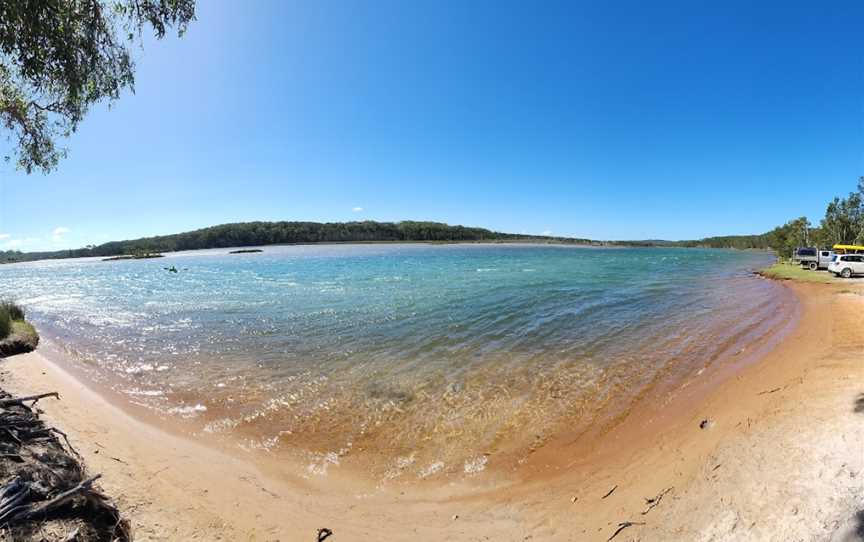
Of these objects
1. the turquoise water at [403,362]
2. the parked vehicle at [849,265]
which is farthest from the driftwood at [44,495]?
the parked vehicle at [849,265]

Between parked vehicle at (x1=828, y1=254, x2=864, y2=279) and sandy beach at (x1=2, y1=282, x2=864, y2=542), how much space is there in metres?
30.0

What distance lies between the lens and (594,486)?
571 cm

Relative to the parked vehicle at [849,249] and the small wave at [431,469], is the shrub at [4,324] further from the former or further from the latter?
the parked vehicle at [849,249]

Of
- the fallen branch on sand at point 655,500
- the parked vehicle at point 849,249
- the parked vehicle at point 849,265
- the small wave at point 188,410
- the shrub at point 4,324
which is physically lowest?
the small wave at point 188,410

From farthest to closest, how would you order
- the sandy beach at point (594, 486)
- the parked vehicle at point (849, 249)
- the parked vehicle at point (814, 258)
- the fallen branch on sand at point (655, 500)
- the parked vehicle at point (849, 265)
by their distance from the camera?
the parked vehicle at point (849, 249) → the parked vehicle at point (814, 258) → the parked vehicle at point (849, 265) → the fallen branch on sand at point (655, 500) → the sandy beach at point (594, 486)

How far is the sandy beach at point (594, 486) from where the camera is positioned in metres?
4.32

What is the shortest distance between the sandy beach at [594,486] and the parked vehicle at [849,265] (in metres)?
30.0

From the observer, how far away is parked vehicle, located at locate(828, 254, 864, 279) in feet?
91.2

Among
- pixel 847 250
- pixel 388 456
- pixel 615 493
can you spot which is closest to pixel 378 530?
pixel 388 456

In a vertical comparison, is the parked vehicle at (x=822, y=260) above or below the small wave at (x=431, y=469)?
above

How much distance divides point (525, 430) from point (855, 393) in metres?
6.12

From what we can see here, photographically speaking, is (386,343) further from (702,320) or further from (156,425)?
(702,320)

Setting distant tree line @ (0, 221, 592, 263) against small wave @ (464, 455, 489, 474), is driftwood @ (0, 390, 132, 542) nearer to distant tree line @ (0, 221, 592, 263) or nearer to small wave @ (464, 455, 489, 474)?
small wave @ (464, 455, 489, 474)

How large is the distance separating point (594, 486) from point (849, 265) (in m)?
37.4
